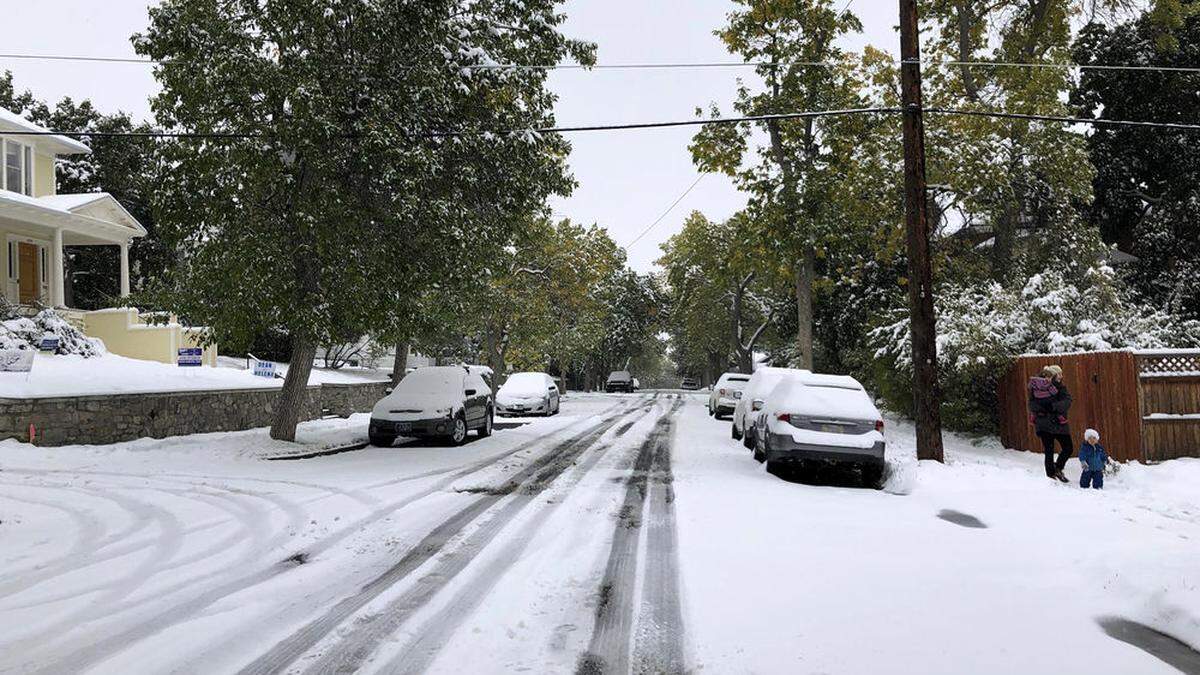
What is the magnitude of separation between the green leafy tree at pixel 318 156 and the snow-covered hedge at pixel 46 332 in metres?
5.54

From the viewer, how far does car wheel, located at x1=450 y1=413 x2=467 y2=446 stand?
14.4 m

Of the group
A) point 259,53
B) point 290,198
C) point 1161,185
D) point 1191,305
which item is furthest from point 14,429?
point 1161,185

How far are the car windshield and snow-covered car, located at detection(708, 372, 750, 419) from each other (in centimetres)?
576

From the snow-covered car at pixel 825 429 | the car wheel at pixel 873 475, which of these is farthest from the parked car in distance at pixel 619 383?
the snow-covered car at pixel 825 429

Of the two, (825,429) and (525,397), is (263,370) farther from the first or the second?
(825,429)

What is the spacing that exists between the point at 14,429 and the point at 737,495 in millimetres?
11253

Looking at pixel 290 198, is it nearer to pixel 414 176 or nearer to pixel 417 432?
pixel 414 176

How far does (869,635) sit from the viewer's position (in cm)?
424

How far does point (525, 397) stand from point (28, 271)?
1573 cm

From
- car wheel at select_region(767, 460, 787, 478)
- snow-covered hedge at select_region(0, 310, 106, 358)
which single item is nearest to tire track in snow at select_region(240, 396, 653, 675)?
car wheel at select_region(767, 460, 787, 478)

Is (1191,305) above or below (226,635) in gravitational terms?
above

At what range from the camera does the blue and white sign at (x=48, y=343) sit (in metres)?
16.2

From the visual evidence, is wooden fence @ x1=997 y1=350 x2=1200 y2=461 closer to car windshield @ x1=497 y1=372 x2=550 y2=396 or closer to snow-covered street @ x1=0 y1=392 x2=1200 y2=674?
snow-covered street @ x1=0 y1=392 x2=1200 y2=674

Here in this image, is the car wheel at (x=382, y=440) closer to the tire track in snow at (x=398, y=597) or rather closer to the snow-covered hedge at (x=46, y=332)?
the tire track in snow at (x=398, y=597)
